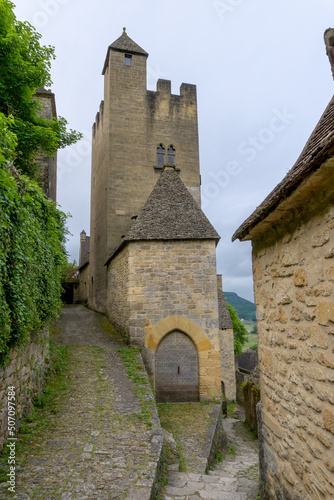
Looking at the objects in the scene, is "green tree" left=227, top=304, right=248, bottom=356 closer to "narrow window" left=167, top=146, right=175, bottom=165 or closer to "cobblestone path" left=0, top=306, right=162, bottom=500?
"narrow window" left=167, top=146, right=175, bottom=165

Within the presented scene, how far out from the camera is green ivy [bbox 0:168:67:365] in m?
4.08

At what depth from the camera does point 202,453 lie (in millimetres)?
6344

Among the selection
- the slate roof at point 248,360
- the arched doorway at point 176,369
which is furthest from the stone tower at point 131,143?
the slate roof at point 248,360

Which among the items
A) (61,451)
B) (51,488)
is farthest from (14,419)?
(51,488)

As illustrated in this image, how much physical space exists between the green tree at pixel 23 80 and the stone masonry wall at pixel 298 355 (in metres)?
6.03

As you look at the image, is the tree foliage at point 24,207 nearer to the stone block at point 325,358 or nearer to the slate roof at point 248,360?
the stone block at point 325,358

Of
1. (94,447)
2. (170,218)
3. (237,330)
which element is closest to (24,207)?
(94,447)

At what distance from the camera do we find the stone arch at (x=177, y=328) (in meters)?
9.82

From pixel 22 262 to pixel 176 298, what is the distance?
18.8 feet

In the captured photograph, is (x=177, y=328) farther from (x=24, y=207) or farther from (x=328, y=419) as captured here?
(x=328, y=419)

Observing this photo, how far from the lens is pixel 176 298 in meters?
10.0

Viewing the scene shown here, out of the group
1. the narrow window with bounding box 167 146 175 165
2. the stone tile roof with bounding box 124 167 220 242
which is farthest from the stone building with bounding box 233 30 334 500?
the narrow window with bounding box 167 146 175 165

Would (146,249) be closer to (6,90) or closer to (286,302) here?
(6,90)

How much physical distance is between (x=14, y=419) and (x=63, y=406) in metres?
1.53
